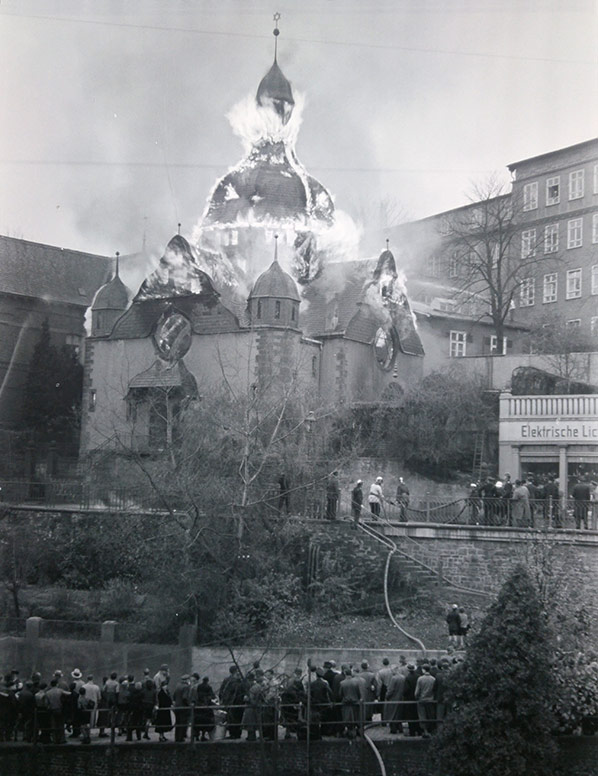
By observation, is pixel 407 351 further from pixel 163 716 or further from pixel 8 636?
pixel 163 716

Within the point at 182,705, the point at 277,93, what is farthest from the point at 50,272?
the point at 182,705

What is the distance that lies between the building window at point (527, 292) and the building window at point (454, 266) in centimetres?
254

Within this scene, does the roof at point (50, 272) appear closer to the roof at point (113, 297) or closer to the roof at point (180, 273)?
the roof at point (113, 297)

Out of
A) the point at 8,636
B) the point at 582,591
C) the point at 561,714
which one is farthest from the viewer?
→ the point at 8,636

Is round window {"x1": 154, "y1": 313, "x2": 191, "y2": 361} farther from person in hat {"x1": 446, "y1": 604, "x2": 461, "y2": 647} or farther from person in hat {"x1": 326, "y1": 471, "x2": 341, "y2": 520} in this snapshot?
person in hat {"x1": 446, "y1": 604, "x2": 461, "y2": 647}

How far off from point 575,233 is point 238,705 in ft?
73.7

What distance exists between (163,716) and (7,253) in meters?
28.2

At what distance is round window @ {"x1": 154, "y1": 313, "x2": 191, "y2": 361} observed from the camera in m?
39.0

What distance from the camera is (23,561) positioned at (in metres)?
28.7

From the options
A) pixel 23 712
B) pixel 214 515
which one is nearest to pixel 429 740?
pixel 23 712

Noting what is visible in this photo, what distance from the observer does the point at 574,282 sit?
3738cm

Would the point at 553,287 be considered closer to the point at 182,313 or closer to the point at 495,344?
the point at 495,344

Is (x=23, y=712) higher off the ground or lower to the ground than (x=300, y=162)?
lower

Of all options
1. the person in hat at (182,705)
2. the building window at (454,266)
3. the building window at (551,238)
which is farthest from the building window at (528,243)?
the person in hat at (182,705)
